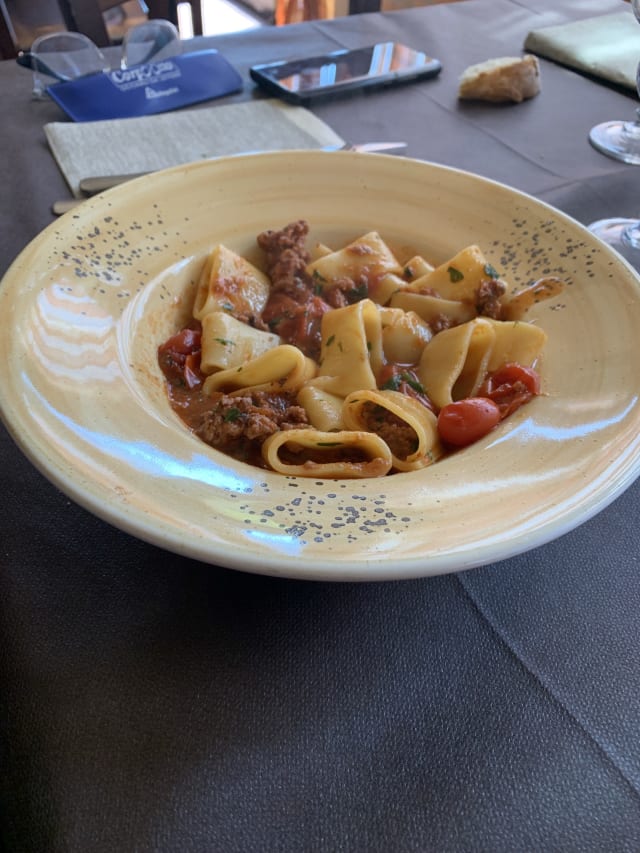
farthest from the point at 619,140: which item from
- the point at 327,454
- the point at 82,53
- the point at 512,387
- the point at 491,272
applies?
the point at 82,53

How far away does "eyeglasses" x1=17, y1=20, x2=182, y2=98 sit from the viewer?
11.0ft

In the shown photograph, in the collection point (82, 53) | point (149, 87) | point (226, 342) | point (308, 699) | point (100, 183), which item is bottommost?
point (308, 699)

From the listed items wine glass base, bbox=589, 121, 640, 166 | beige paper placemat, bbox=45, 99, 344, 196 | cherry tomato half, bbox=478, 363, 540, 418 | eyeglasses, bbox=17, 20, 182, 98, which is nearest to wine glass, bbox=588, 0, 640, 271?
wine glass base, bbox=589, 121, 640, 166

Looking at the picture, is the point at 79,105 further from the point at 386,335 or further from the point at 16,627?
the point at 16,627

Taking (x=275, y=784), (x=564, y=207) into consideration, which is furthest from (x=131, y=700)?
(x=564, y=207)

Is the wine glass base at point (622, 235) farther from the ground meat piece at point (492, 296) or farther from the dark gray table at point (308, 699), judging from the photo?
the dark gray table at point (308, 699)

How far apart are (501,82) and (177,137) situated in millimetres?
1677

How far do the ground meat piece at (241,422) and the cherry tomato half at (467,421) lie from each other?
36cm

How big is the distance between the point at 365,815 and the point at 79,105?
3.23 m

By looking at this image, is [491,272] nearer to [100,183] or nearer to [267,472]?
[267,472]

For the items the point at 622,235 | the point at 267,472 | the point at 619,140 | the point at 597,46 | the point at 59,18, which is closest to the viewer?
the point at 267,472

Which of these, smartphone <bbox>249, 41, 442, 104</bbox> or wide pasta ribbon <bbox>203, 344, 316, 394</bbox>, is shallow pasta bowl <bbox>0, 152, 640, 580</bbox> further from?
smartphone <bbox>249, 41, 442, 104</bbox>

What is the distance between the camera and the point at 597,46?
12.7 ft

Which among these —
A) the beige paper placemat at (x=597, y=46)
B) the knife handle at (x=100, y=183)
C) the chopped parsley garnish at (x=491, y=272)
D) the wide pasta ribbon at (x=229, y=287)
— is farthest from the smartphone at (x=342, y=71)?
the chopped parsley garnish at (x=491, y=272)
